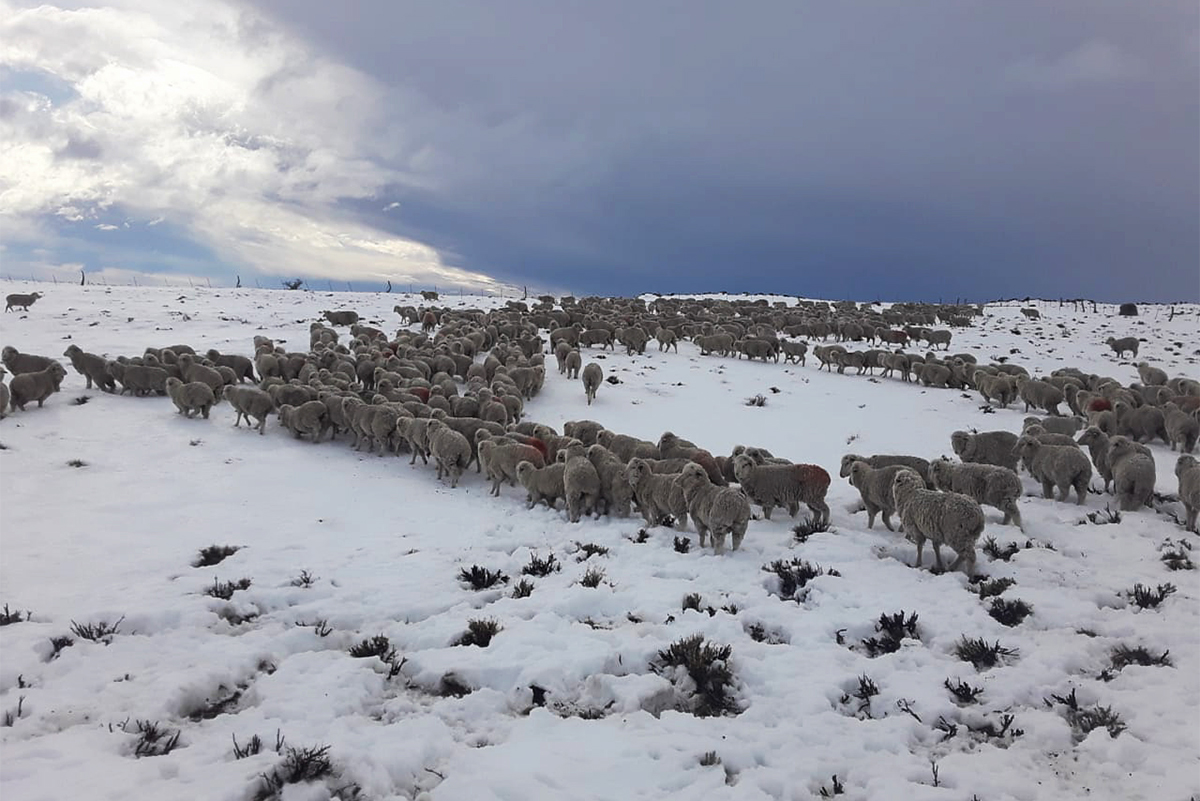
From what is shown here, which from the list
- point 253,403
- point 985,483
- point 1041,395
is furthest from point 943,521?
point 253,403

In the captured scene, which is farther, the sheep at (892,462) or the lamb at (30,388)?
the lamb at (30,388)

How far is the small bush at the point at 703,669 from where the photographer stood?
596 centimetres

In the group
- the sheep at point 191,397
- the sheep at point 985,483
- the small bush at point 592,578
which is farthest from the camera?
the sheep at point 191,397

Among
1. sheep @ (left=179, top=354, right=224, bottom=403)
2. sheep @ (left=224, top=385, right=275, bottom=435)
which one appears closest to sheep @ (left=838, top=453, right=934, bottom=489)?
sheep @ (left=224, top=385, right=275, bottom=435)

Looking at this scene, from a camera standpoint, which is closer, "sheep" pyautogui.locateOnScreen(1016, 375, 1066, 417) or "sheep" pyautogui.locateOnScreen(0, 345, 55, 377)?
"sheep" pyautogui.locateOnScreen(0, 345, 55, 377)

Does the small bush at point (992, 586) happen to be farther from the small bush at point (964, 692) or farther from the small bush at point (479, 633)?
the small bush at point (479, 633)

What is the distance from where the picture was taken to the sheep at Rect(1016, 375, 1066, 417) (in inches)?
780

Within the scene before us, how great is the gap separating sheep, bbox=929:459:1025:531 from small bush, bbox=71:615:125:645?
12.0 m

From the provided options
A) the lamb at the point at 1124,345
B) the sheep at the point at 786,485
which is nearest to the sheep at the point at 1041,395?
the sheep at the point at 786,485

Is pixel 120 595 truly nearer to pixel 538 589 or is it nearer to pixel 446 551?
pixel 446 551

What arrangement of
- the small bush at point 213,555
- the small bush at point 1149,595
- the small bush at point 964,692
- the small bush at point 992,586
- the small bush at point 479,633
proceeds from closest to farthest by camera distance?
the small bush at point 964,692, the small bush at point 479,633, the small bush at point 1149,595, the small bush at point 992,586, the small bush at point 213,555

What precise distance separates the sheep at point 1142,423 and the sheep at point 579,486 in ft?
46.9

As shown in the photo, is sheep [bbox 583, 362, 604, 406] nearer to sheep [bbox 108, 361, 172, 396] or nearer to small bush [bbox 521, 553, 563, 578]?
small bush [bbox 521, 553, 563, 578]

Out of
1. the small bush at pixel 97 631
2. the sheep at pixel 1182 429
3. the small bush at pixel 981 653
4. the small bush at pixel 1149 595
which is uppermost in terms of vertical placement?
the sheep at pixel 1182 429
